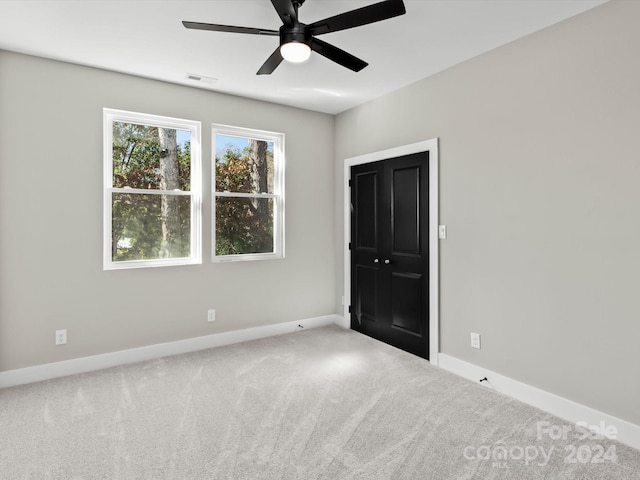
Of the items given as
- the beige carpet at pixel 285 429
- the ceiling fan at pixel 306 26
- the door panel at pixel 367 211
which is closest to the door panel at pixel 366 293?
the door panel at pixel 367 211

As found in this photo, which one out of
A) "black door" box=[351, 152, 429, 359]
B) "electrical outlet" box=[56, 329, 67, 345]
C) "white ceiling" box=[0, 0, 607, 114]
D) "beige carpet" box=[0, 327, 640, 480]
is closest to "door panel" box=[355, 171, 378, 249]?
"black door" box=[351, 152, 429, 359]

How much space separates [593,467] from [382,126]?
322 cm

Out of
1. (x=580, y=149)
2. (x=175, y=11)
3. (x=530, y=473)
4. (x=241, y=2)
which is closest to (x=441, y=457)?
(x=530, y=473)

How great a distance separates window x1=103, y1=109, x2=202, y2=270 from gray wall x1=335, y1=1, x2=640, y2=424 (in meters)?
2.38

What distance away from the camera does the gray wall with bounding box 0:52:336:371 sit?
3.00 metres

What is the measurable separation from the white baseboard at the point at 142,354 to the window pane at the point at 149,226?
87cm

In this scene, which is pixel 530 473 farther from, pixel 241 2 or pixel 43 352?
pixel 43 352

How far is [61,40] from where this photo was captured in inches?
109

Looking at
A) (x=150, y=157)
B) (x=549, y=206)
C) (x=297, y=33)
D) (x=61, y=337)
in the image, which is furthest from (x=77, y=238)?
(x=549, y=206)

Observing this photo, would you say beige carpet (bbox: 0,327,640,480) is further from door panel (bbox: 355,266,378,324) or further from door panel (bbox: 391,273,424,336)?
door panel (bbox: 355,266,378,324)

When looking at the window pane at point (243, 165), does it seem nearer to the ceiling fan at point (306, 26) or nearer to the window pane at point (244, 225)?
the window pane at point (244, 225)

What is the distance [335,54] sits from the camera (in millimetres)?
2336

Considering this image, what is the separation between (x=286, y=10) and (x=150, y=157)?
2.28m

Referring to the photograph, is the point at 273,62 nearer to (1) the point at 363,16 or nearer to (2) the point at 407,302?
(1) the point at 363,16
